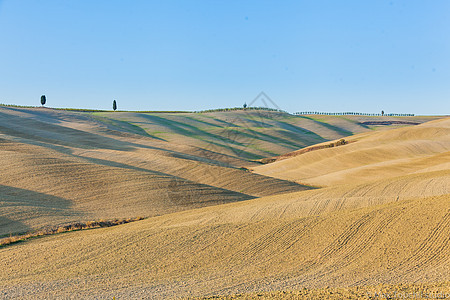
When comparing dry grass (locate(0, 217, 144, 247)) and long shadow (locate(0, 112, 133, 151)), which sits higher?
long shadow (locate(0, 112, 133, 151))

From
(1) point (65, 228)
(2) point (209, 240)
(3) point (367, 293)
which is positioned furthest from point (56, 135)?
(3) point (367, 293)

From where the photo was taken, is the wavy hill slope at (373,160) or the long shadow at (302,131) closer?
the wavy hill slope at (373,160)

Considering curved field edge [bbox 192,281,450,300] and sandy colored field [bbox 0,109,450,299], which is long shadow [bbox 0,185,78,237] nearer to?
sandy colored field [bbox 0,109,450,299]

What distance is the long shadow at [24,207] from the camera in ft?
67.3

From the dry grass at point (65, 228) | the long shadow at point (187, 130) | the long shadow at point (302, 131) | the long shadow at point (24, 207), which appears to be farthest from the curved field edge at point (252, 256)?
the long shadow at point (302, 131)

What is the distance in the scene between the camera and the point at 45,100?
12231 cm

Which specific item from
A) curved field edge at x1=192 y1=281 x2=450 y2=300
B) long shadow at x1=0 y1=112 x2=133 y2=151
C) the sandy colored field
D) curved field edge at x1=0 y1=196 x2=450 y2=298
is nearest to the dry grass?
the sandy colored field

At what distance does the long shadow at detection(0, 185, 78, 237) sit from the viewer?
67.3 feet

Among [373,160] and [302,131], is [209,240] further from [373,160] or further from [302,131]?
[302,131]

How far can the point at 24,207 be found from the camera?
2303 centimetres

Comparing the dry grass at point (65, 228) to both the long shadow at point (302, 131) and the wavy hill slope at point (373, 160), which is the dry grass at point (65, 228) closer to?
the wavy hill slope at point (373, 160)

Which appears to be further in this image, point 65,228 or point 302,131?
point 302,131

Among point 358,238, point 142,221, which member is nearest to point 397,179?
point 358,238

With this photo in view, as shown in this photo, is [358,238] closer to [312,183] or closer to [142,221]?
[142,221]
